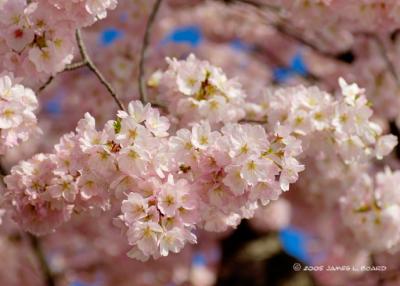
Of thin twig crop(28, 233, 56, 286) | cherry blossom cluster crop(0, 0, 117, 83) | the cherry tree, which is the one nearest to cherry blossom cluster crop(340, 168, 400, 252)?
the cherry tree

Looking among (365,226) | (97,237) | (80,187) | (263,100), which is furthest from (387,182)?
(97,237)

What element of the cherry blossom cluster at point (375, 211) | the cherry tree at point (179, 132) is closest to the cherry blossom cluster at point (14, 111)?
the cherry tree at point (179, 132)

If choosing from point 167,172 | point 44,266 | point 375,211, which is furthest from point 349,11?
point 44,266

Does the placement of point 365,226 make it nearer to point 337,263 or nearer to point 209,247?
point 337,263

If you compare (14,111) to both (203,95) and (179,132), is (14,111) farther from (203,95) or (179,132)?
(203,95)

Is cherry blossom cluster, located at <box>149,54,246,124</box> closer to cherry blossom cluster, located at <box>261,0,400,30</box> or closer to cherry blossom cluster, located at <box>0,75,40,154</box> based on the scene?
cherry blossom cluster, located at <box>0,75,40,154</box>

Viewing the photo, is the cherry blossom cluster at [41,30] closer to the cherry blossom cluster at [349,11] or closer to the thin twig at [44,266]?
the cherry blossom cluster at [349,11]

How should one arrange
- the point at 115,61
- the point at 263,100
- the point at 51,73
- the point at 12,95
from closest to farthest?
the point at 12,95 < the point at 51,73 < the point at 263,100 < the point at 115,61
